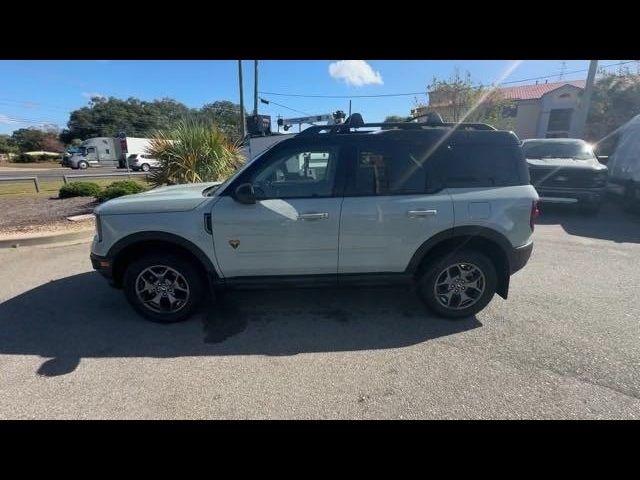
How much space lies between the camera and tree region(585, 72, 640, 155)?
23.5m

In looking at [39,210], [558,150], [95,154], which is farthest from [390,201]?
Result: [95,154]

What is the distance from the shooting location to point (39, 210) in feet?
26.6

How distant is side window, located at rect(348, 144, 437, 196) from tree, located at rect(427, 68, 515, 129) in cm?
Answer: 1980

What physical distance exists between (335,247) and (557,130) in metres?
37.5

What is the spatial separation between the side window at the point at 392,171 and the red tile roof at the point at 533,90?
3500 centimetres

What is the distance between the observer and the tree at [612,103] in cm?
2355

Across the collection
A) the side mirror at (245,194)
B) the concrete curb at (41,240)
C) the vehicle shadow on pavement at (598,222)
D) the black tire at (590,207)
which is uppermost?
the side mirror at (245,194)

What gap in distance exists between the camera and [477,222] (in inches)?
121

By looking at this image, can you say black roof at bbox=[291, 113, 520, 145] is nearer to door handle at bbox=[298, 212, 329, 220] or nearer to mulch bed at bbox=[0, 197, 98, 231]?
door handle at bbox=[298, 212, 329, 220]

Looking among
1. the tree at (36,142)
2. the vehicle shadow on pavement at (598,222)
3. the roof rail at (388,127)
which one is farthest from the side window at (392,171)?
the tree at (36,142)

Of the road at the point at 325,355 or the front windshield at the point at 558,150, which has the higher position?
the front windshield at the point at 558,150

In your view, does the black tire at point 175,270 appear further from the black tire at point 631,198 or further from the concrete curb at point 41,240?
the black tire at point 631,198

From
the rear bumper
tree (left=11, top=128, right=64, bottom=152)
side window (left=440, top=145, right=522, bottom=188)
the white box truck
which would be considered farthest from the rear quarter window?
tree (left=11, top=128, right=64, bottom=152)
